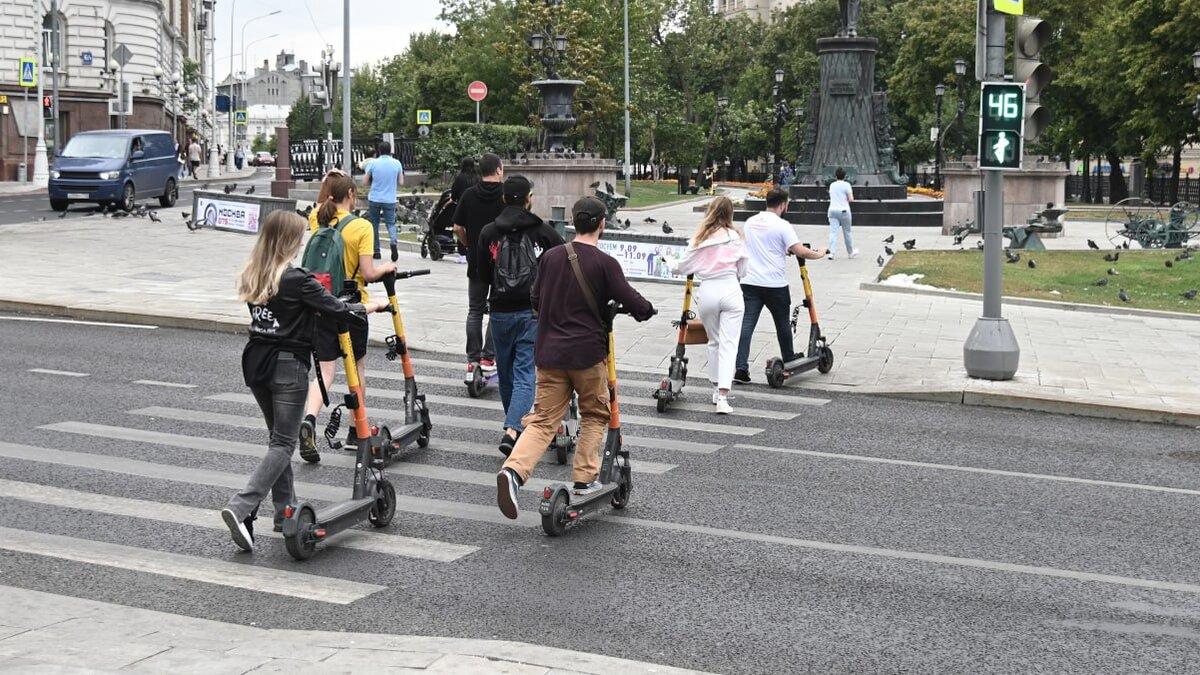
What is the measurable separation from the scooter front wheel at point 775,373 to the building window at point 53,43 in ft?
151

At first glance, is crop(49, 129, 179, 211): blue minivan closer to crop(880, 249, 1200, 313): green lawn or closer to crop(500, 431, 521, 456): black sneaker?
crop(880, 249, 1200, 313): green lawn

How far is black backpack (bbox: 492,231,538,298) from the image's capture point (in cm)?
948

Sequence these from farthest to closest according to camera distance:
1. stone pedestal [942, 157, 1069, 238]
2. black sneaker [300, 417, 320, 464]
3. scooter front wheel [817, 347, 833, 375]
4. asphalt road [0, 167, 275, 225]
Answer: stone pedestal [942, 157, 1069, 238] → asphalt road [0, 167, 275, 225] → scooter front wheel [817, 347, 833, 375] → black sneaker [300, 417, 320, 464]

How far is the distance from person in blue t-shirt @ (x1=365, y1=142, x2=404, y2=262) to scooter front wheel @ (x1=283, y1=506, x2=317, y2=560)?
51.4 ft

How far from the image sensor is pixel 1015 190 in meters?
35.5

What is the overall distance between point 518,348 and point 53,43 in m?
49.9

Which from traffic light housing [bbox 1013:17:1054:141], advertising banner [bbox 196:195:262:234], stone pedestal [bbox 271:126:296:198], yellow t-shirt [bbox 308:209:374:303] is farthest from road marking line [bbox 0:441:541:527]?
stone pedestal [bbox 271:126:296:198]

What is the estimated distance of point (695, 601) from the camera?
6.62m

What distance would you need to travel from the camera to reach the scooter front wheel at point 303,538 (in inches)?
280

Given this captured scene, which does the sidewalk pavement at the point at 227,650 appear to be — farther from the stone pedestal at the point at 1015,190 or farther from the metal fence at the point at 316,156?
the metal fence at the point at 316,156

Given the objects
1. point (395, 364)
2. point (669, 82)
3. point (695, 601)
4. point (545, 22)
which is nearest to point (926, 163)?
point (669, 82)

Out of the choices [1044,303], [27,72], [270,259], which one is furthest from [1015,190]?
[27,72]

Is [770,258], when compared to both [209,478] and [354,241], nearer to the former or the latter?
[354,241]

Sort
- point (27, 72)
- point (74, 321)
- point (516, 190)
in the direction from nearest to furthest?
point (516, 190)
point (74, 321)
point (27, 72)
